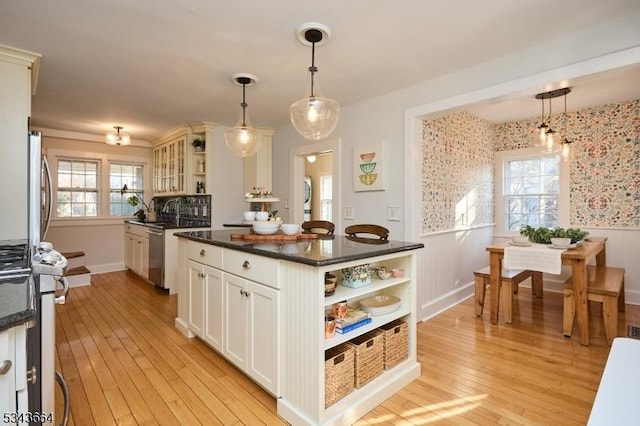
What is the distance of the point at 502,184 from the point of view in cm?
493

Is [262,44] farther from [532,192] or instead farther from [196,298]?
[532,192]

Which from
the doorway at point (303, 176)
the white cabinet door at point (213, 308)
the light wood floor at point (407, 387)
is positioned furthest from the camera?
the doorway at point (303, 176)

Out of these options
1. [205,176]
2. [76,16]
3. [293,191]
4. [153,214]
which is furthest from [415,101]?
[153,214]

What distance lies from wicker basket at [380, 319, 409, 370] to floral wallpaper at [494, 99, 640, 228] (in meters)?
3.51

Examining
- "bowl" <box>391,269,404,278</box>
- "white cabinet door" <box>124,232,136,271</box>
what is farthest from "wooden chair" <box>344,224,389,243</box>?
"white cabinet door" <box>124,232,136,271</box>

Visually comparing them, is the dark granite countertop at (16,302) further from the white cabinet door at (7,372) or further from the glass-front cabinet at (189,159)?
the glass-front cabinet at (189,159)

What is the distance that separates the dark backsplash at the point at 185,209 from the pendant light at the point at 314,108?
9.44 feet

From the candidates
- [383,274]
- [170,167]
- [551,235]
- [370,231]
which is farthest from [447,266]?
[170,167]

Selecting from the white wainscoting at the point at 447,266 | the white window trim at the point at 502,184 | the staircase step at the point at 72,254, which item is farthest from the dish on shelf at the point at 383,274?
the staircase step at the point at 72,254

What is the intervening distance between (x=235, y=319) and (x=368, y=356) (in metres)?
0.89

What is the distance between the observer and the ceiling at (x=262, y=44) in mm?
1933

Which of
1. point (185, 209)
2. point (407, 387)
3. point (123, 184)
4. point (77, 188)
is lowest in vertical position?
point (407, 387)

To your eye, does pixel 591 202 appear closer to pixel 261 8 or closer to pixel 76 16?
pixel 261 8

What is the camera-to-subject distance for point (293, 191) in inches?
185
